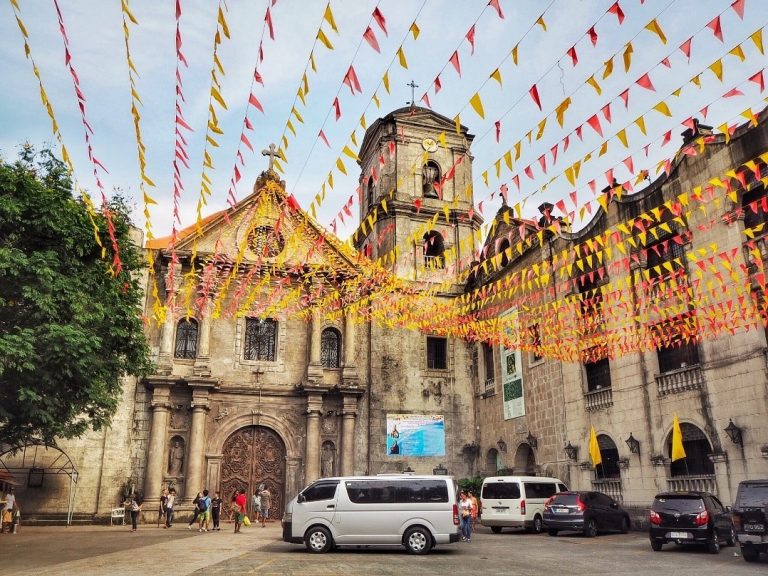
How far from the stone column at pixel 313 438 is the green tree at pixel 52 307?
10.5 m

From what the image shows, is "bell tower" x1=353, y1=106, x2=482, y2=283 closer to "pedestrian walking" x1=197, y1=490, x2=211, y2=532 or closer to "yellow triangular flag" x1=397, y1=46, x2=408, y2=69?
"pedestrian walking" x1=197, y1=490, x2=211, y2=532

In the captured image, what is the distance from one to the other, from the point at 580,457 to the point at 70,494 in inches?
688

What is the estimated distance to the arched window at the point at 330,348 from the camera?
87.9ft

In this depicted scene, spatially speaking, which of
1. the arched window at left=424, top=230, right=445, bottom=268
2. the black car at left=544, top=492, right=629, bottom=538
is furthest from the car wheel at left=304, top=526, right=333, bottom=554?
the arched window at left=424, top=230, right=445, bottom=268

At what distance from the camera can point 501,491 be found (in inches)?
762

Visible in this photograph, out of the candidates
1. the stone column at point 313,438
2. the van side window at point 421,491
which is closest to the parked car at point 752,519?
the van side window at point 421,491

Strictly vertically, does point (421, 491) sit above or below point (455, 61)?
below

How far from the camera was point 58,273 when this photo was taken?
13.5m

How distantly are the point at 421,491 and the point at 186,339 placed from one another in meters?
14.4


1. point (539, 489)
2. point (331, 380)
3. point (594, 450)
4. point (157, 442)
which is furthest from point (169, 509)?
point (594, 450)

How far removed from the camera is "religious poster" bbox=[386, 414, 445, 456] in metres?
25.7

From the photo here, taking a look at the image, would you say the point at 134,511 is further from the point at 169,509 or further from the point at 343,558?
the point at 343,558

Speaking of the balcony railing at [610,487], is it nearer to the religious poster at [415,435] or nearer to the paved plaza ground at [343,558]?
the paved plaza ground at [343,558]

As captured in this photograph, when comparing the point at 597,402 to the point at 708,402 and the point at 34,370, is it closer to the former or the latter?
the point at 708,402
